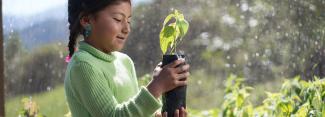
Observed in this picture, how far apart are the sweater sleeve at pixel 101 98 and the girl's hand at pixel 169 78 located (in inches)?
0.6

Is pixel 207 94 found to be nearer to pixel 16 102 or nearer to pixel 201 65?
pixel 201 65

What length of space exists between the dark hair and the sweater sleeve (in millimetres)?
116

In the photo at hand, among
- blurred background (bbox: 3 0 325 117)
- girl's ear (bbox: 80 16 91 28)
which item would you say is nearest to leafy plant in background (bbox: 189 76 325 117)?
blurred background (bbox: 3 0 325 117)

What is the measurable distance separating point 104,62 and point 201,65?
6.65 feet

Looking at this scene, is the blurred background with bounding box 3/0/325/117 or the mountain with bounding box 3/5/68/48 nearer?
the blurred background with bounding box 3/0/325/117

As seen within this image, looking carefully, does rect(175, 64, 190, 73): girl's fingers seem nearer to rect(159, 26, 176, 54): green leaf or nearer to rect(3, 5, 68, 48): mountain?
rect(159, 26, 176, 54): green leaf

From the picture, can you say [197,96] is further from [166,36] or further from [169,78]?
[169,78]

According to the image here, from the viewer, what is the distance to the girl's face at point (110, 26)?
1.52 m

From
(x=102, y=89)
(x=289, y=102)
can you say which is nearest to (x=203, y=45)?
(x=289, y=102)

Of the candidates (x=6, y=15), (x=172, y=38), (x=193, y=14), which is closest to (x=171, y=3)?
(x=193, y=14)

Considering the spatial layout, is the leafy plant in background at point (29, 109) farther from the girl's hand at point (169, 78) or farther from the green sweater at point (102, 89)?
the girl's hand at point (169, 78)

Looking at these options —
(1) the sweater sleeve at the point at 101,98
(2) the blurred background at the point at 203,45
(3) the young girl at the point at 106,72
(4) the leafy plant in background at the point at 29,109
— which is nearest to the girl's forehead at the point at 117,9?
(3) the young girl at the point at 106,72

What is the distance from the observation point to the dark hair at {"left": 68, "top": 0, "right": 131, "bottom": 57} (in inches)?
60.2

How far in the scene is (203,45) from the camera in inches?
140
